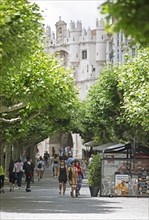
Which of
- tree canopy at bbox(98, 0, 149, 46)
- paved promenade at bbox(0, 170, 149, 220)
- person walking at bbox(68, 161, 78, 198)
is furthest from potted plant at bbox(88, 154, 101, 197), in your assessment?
tree canopy at bbox(98, 0, 149, 46)

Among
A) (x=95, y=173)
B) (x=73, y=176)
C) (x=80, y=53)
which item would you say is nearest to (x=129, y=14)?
(x=95, y=173)

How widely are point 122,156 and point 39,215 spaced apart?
1234 cm

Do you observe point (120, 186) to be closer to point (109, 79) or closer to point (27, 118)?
point (27, 118)

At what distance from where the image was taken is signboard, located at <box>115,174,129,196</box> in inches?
1120

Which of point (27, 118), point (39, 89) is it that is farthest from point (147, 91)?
point (27, 118)

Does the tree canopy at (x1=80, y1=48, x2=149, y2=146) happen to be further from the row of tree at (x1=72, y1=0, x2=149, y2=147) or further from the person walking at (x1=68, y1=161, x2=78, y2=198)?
the person walking at (x1=68, y1=161, x2=78, y2=198)

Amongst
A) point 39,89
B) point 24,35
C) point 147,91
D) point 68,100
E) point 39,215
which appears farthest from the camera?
point 68,100

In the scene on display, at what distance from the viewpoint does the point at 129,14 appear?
7.48 meters

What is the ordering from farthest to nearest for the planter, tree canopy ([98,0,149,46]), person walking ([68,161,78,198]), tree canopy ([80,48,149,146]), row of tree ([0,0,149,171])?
the planter
person walking ([68,161,78,198])
tree canopy ([80,48,149,146])
row of tree ([0,0,149,171])
tree canopy ([98,0,149,46])

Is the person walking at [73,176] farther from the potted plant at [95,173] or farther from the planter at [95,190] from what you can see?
the planter at [95,190]

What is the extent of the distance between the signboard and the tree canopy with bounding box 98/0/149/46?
20974 mm

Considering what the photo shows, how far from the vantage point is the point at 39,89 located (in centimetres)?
2759

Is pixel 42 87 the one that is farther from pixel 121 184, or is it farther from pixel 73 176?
pixel 121 184

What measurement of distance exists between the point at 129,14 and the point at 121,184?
2147cm
